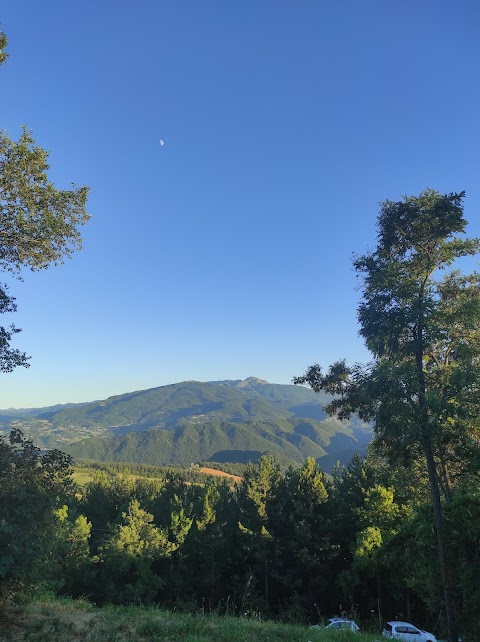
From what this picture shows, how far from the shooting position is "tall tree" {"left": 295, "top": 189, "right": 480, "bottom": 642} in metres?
12.5

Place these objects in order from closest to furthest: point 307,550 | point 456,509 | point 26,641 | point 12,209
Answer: point 26,641
point 12,209
point 456,509
point 307,550

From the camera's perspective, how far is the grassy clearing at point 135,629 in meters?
8.34

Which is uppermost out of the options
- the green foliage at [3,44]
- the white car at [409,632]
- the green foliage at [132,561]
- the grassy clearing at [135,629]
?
the green foliage at [3,44]

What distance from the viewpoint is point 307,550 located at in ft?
110

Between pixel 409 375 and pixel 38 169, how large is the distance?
12770 mm

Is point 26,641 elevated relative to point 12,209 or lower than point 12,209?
lower

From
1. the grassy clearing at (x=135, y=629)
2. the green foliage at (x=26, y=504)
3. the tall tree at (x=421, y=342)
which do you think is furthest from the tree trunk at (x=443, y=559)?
the green foliage at (x=26, y=504)

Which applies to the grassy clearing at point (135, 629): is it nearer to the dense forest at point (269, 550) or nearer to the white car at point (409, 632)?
the dense forest at point (269, 550)

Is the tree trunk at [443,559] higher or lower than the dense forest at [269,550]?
higher

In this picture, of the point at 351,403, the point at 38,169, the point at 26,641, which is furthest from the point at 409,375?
the point at 38,169

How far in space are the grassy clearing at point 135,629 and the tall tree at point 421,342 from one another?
5.87 meters

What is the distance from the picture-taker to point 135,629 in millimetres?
8859

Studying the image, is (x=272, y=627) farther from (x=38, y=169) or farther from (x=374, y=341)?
(x=38, y=169)

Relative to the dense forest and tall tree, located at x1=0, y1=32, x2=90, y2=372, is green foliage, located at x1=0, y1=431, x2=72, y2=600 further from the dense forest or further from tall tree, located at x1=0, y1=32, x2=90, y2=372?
the dense forest
